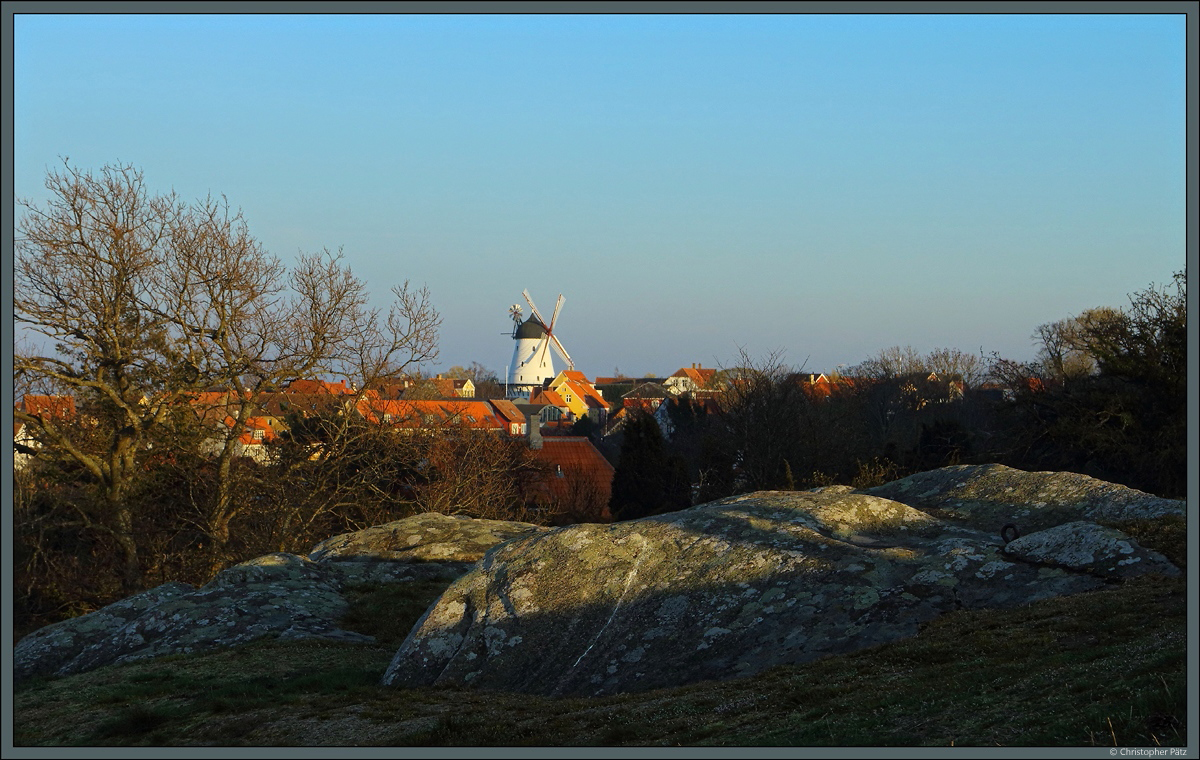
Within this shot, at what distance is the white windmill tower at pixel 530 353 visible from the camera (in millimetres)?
Result: 145625

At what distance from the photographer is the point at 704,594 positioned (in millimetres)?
9383

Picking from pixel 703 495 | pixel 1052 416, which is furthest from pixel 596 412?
pixel 1052 416

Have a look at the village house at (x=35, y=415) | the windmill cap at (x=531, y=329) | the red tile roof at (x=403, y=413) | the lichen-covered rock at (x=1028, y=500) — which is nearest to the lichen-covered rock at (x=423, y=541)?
the red tile roof at (x=403, y=413)

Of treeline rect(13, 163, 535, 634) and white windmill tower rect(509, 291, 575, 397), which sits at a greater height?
white windmill tower rect(509, 291, 575, 397)

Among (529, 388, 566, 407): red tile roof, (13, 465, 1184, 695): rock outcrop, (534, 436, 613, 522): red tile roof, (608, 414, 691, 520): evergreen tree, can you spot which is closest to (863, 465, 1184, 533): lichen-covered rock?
(13, 465, 1184, 695): rock outcrop

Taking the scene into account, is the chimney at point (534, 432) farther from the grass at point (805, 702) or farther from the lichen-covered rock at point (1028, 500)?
the grass at point (805, 702)

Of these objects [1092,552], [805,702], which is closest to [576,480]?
[1092,552]

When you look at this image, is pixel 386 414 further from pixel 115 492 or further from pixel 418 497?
pixel 115 492

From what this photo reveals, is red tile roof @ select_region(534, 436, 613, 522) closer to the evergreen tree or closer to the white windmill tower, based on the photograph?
the evergreen tree

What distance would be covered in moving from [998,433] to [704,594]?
78.6 ft

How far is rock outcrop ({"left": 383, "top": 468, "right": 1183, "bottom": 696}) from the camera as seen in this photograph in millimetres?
8648

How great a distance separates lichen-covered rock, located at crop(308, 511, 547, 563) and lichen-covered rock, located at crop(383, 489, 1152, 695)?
6.61 m

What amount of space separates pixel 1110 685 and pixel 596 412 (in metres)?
122

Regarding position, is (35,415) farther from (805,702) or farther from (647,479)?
(647,479)
